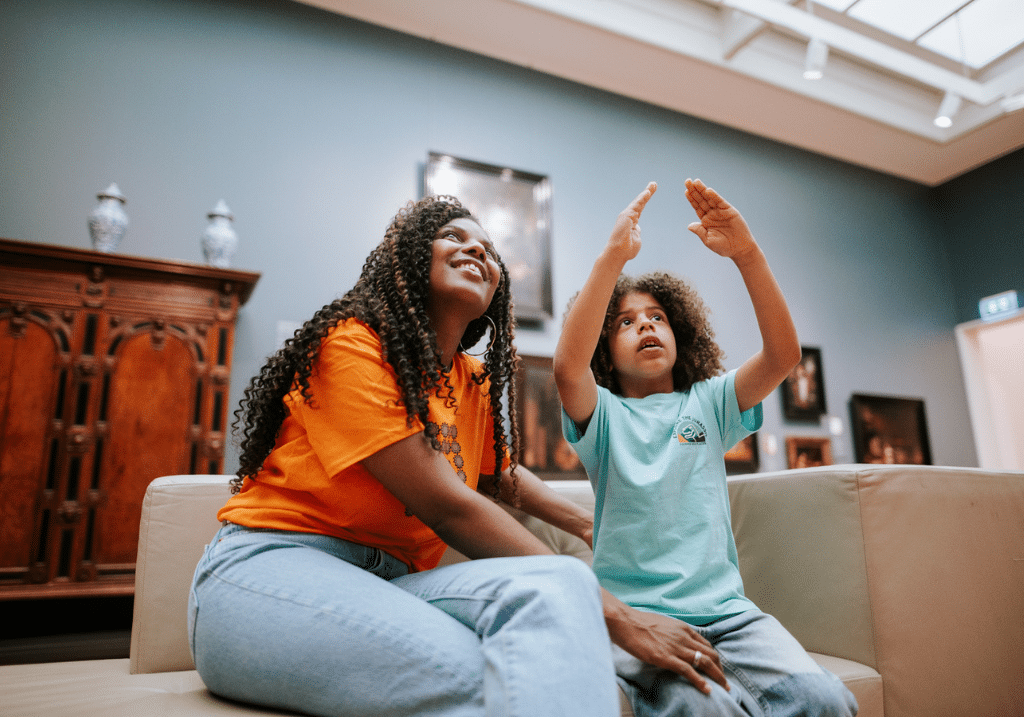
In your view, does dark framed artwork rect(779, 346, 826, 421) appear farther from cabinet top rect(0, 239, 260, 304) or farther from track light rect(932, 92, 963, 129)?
cabinet top rect(0, 239, 260, 304)

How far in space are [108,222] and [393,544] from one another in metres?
2.83

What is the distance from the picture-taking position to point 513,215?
4.43 meters

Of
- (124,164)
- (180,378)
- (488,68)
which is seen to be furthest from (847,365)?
(124,164)

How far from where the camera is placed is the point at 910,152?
19.7ft

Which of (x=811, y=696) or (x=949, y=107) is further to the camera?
(x=949, y=107)

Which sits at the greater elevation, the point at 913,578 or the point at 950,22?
the point at 950,22

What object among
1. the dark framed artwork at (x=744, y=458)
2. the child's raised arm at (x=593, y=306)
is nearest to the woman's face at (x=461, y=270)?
the child's raised arm at (x=593, y=306)

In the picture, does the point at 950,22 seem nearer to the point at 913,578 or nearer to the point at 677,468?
the point at 913,578

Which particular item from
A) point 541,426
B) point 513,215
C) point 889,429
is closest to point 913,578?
point 541,426

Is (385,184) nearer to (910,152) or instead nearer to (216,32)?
(216,32)

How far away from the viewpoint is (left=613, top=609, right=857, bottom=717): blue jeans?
1.11 m

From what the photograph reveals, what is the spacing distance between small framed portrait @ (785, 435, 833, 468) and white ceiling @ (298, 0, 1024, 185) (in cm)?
264

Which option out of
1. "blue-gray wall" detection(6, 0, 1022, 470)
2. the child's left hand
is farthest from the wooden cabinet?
the child's left hand

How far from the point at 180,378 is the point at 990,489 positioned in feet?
10.3
